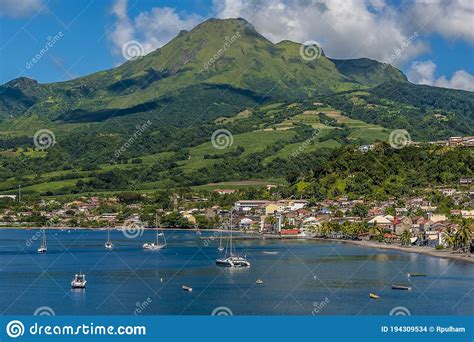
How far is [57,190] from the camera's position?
100938 mm

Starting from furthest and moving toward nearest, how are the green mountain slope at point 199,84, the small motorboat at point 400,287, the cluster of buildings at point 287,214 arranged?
the green mountain slope at point 199,84
the cluster of buildings at point 287,214
the small motorboat at point 400,287

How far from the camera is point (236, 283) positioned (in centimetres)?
3356

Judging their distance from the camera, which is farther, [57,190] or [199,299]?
[57,190]

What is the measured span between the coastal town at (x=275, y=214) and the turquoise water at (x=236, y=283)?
21.0 ft

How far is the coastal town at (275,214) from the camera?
5897 centimetres

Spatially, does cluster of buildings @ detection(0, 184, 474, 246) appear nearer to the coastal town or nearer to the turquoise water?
the coastal town

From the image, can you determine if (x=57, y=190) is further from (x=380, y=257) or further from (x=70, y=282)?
(x=70, y=282)

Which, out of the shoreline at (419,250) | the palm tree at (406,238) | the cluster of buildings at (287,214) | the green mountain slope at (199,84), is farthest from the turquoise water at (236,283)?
the green mountain slope at (199,84)

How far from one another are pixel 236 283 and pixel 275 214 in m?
45.8

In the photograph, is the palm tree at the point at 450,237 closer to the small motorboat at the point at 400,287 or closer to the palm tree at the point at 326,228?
the palm tree at the point at 326,228

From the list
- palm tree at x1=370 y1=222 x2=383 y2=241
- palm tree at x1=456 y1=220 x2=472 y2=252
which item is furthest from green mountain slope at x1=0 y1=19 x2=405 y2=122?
palm tree at x1=456 y1=220 x2=472 y2=252

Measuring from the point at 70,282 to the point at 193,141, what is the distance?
93.7 m

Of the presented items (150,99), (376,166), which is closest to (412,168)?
(376,166)

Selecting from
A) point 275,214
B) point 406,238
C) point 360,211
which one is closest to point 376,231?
point 360,211
